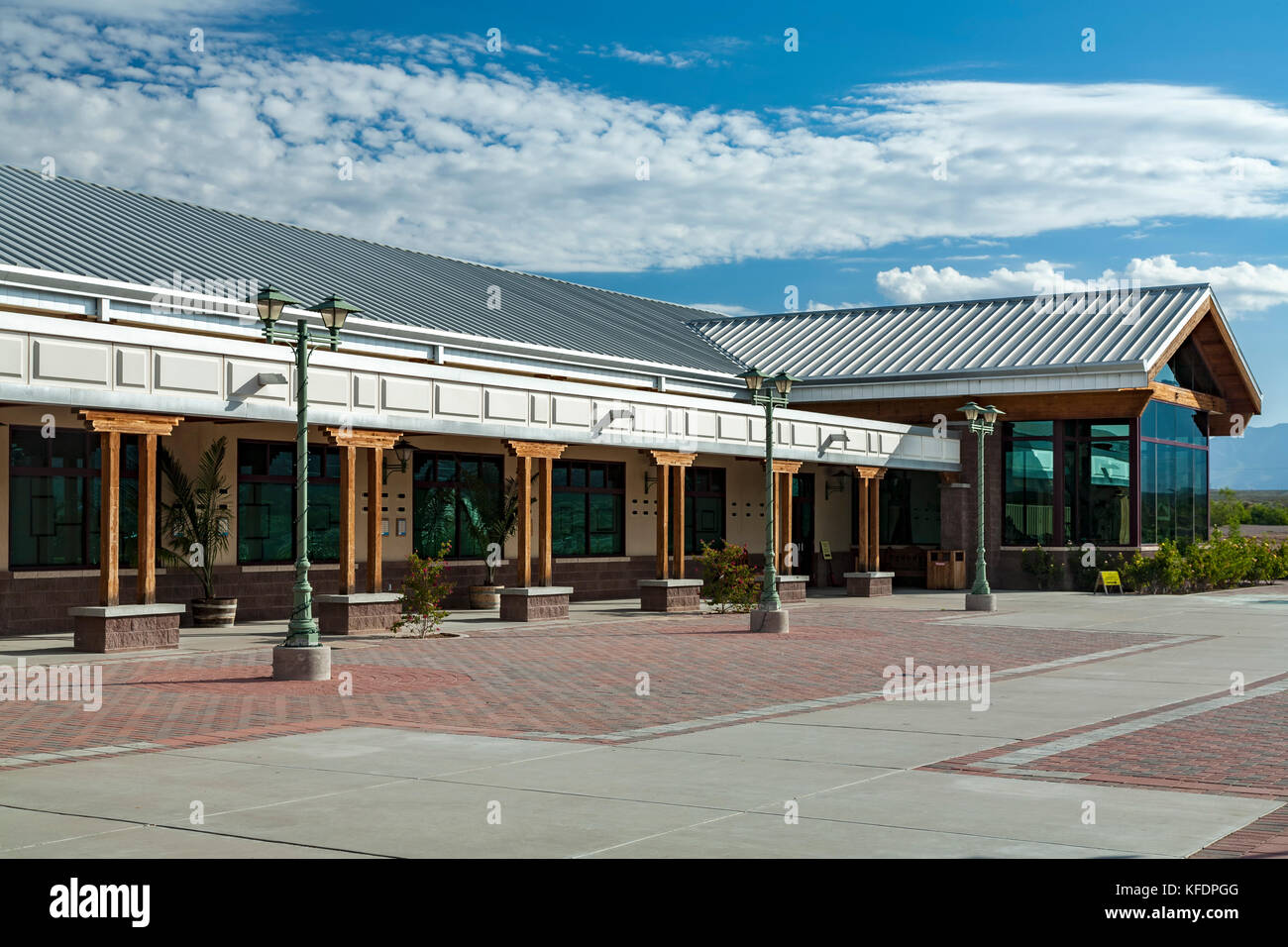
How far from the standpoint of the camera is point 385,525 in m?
28.8

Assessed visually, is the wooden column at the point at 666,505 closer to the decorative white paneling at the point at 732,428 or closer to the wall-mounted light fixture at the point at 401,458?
the decorative white paneling at the point at 732,428

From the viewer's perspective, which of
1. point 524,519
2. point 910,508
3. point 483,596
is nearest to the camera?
point 524,519

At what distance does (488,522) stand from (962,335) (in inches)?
797

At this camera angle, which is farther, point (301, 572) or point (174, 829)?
point (301, 572)

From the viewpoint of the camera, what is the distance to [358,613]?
23.1 meters

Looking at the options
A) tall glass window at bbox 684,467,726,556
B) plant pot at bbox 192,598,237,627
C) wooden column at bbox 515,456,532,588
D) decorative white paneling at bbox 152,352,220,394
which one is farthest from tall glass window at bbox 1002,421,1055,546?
decorative white paneling at bbox 152,352,220,394

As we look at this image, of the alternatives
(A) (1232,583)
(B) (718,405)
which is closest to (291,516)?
(B) (718,405)

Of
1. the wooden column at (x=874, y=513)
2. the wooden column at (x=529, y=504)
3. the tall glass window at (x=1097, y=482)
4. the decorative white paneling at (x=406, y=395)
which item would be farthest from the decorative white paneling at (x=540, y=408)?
the tall glass window at (x=1097, y=482)

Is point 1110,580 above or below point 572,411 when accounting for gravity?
below

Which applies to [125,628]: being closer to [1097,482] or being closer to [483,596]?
[483,596]

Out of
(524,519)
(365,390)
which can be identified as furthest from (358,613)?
(524,519)
